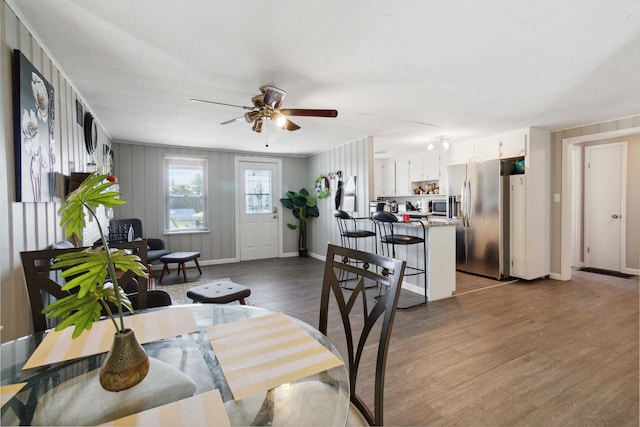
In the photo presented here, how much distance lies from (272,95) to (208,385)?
2374 mm

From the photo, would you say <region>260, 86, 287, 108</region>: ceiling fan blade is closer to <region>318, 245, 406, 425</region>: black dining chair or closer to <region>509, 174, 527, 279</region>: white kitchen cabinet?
<region>318, 245, 406, 425</region>: black dining chair

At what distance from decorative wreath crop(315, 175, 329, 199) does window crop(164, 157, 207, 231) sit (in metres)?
2.23

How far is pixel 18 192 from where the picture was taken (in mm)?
1518

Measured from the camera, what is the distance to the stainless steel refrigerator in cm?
432

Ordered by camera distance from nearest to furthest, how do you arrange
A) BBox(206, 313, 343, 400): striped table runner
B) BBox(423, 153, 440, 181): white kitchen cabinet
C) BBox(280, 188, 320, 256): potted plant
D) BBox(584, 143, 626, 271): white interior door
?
1. BBox(206, 313, 343, 400): striped table runner
2. BBox(584, 143, 626, 271): white interior door
3. BBox(423, 153, 440, 181): white kitchen cabinet
4. BBox(280, 188, 320, 256): potted plant

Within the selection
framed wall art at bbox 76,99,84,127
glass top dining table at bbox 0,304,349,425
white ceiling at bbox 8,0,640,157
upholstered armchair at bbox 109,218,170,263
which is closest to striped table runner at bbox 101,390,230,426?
glass top dining table at bbox 0,304,349,425

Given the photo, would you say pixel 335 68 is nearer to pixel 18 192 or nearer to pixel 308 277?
pixel 18 192

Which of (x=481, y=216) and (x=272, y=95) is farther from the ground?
(x=272, y=95)

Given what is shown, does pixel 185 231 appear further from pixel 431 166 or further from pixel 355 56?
pixel 431 166

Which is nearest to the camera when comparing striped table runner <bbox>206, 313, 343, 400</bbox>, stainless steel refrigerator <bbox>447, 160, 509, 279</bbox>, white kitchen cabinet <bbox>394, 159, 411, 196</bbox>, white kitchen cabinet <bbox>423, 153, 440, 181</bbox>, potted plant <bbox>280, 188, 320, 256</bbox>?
striped table runner <bbox>206, 313, 343, 400</bbox>

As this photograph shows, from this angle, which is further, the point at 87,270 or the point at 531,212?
the point at 531,212

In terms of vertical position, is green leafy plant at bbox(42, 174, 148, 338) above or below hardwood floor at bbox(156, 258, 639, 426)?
above

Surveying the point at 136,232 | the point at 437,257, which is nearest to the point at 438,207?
the point at 437,257

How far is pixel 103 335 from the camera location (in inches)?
43.3
